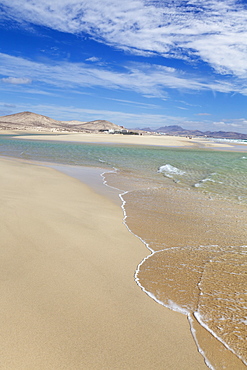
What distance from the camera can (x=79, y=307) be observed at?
2.72 m

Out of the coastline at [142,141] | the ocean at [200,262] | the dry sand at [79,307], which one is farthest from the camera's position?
the coastline at [142,141]

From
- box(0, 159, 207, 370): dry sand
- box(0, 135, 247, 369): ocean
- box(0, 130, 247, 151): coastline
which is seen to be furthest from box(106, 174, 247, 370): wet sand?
box(0, 130, 247, 151): coastline

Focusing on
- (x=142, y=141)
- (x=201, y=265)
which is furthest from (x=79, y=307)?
(x=142, y=141)

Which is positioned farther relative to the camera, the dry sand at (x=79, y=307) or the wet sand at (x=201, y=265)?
the wet sand at (x=201, y=265)

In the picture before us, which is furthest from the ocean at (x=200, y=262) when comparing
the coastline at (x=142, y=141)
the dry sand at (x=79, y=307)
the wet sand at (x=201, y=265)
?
the coastline at (x=142, y=141)

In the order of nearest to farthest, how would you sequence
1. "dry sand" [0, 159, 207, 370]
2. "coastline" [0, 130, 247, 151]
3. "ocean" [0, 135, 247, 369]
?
1. "dry sand" [0, 159, 207, 370]
2. "ocean" [0, 135, 247, 369]
3. "coastline" [0, 130, 247, 151]

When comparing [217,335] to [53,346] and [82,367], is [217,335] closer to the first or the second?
[82,367]

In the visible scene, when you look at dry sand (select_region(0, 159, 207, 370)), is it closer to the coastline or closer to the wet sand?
the wet sand

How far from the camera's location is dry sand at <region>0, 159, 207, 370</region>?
7.02ft

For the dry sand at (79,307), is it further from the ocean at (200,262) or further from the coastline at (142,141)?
the coastline at (142,141)

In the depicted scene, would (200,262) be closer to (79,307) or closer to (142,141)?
(79,307)

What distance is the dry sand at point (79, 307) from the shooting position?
2.14 metres

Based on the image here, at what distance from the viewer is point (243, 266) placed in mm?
3938

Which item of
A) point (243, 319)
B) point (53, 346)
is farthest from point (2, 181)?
point (243, 319)
